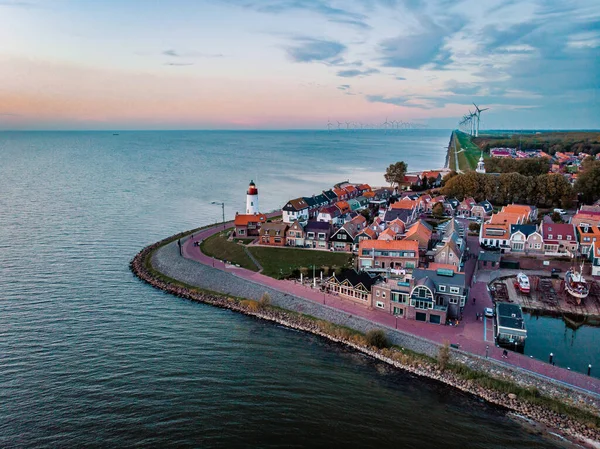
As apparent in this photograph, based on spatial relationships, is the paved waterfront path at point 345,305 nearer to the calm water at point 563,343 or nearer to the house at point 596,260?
the calm water at point 563,343

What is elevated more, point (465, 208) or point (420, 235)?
point (465, 208)

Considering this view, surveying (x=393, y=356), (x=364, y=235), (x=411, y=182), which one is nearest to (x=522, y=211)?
(x=364, y=235)

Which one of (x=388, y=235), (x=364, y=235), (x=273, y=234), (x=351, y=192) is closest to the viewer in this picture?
(x=388, y=235)

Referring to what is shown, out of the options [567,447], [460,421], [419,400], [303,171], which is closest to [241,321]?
[419,400]

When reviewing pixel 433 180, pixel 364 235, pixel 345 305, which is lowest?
pixel 345 305

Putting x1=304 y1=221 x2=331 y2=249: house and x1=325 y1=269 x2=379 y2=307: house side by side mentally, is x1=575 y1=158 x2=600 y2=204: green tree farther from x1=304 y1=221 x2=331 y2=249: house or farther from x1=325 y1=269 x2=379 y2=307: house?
x1=325 y1=269 x2=379 y2=307: house

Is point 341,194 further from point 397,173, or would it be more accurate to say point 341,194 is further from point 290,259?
point 290,259

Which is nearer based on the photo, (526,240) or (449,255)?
(449,255)
